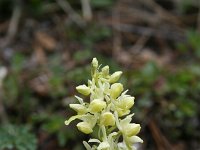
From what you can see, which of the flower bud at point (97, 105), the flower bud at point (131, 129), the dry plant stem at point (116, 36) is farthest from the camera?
the dry plant stem at point (116, 36)

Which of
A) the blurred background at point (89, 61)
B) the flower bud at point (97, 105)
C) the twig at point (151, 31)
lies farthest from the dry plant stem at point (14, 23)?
the flower bud at point (97, 105)

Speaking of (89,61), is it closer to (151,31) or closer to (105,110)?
Answer: (151,31)

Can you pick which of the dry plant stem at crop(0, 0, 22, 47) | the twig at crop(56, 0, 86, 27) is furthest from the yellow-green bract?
the twig at crop(56, 0, 86, 27)

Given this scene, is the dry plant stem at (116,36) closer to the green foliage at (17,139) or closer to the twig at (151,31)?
the twig at (151,31)

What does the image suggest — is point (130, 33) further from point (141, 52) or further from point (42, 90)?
point (42, 90)

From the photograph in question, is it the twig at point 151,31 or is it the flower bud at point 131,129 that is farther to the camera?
the twig at point 151,31

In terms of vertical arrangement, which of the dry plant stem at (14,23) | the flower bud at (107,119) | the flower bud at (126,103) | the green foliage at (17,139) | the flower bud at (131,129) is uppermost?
the dry plant stem at (14,23)

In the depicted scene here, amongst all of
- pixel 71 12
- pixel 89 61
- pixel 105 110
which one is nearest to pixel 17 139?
pixel 105 110

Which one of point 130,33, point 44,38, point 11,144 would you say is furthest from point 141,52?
point 11,144

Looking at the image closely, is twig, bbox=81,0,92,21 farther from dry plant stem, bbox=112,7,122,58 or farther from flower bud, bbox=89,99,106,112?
flower bud, bbox=89,99,106,112
